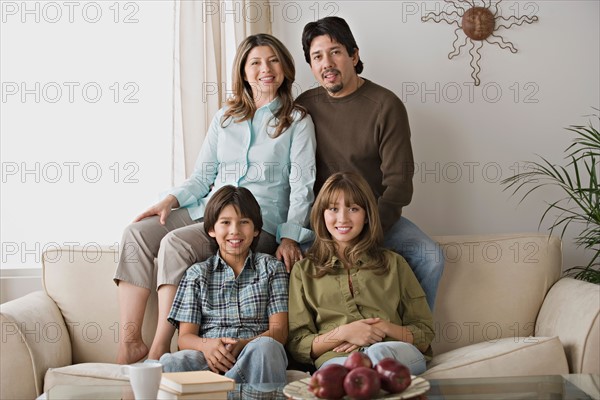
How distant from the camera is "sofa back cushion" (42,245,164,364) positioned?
2840 mm

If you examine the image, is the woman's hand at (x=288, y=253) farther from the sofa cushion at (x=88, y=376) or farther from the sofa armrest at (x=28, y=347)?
the sofa armrest at (x=28, y=347)

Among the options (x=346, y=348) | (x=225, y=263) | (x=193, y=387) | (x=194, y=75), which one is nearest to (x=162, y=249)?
(x=225, y=263)

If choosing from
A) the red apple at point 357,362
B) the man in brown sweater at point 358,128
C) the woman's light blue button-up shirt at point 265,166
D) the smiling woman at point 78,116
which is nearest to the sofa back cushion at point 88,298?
the woman's light blue button-up shirt at point 265,166

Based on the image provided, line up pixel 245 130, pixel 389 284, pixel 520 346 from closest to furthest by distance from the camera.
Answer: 1. pixel 520 346
2. pixel 389 284
3. pixel 245 130

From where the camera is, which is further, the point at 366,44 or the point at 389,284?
the point at 366,44

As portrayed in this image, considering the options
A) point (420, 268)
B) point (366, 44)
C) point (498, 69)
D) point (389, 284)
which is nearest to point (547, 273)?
point (420, 268)

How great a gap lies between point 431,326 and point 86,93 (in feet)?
5.97

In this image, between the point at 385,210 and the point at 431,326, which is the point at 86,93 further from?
the point at 431,326

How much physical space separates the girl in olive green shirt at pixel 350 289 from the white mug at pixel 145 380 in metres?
0.79

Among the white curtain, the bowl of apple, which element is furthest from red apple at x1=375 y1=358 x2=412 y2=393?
the white curtain

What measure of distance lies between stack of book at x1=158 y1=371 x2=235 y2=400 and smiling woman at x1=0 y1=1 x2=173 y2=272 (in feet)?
5.62

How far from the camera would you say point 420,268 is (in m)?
2.81

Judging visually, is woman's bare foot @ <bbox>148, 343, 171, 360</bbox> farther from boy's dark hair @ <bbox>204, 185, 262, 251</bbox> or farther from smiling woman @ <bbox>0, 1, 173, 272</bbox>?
smiling woman @ <bbox>0, 1, 173, 272</bbox>

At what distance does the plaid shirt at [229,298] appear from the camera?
8.57 feet
